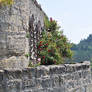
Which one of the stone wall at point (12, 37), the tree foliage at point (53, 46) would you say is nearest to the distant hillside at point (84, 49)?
the tree foliage at point (53, 46)

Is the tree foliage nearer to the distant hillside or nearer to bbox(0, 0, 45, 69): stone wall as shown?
bbox(0, 0, 45, 69): stone wall

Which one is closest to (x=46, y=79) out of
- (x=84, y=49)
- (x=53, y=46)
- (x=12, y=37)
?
(x=12, y=37)

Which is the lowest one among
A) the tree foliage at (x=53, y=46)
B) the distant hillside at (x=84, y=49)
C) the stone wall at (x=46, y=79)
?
the stone wall at (x=46, y=79)

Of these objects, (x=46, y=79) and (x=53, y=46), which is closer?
(x=46, y=79)

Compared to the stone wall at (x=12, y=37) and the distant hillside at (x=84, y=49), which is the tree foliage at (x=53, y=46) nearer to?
the stone wall at (x=12, y=37)

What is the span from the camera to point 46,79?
4.94m

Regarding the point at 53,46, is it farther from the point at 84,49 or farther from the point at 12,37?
the point at 84,49

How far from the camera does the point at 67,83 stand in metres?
5.34

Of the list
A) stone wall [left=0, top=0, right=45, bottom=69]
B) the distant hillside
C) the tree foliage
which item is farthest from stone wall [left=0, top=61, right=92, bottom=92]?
the distant hillside

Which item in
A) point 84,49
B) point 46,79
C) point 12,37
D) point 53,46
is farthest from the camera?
point 84,49

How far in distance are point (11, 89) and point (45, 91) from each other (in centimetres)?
80

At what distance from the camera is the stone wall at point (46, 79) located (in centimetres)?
455

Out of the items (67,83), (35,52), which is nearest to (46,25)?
(35,52)

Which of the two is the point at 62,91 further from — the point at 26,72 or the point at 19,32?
the point at 19,32
